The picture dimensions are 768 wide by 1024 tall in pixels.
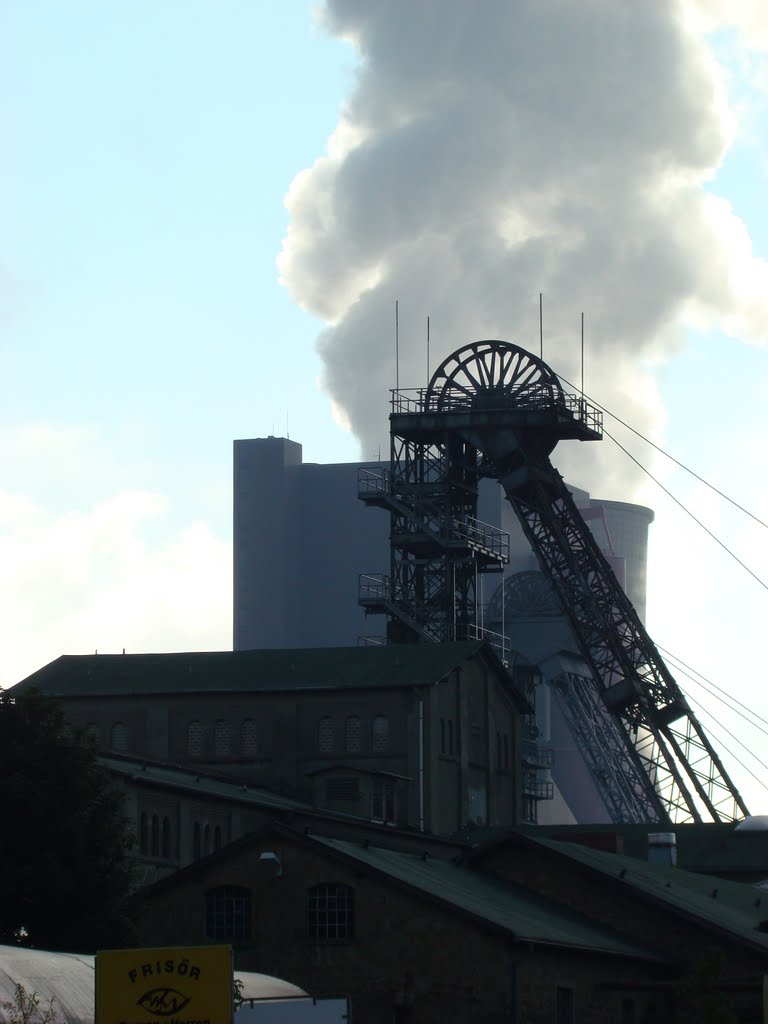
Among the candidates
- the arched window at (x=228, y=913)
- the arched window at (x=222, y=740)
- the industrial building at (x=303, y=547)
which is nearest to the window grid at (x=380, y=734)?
the arched window at (x=222, y=740)

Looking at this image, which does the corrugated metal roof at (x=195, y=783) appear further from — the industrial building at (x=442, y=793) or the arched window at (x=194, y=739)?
the arched window at (x=194, y=739)

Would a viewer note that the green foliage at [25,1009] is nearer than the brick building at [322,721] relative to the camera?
Yes

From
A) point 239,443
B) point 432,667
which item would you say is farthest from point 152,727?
point 239,443

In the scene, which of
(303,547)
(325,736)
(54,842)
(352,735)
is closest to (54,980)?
(54,842)

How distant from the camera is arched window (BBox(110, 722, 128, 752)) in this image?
266 ft

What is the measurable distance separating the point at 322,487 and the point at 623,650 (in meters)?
99.9

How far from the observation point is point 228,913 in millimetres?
44812

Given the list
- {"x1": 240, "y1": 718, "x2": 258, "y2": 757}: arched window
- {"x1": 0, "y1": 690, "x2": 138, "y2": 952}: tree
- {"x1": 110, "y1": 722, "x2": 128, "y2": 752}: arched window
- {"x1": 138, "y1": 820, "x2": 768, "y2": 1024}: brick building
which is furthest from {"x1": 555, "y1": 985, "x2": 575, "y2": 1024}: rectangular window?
{"x1": 110, "y1": 722, "x2": 128, "y2": 752}: arched window

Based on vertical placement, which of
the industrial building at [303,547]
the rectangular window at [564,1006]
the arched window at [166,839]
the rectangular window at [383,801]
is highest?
the industrial building at [303,547]

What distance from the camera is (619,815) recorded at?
111 m

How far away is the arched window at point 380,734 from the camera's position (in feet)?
259

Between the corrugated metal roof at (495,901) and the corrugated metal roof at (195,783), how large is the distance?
49.1 feet

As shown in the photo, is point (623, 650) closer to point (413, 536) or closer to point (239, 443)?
point (413, 536)

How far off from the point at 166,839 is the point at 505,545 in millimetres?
34803
